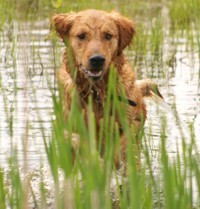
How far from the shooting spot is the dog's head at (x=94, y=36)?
6223mm

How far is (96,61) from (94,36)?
1.14ft

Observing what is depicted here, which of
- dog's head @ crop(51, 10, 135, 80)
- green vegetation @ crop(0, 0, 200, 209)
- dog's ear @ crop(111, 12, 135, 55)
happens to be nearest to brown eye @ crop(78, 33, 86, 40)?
dog's head @ crop(51, 10, 135, 80)

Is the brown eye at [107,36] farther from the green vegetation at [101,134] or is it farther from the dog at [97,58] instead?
the green vegetation at [101,134]

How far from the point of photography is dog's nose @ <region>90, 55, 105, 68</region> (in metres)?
6.18

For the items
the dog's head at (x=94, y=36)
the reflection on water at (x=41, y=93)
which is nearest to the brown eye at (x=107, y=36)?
the dog's head at (x=94, y=36)

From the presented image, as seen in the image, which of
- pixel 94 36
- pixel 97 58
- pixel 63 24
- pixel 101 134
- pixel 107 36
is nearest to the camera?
pixel 101 134

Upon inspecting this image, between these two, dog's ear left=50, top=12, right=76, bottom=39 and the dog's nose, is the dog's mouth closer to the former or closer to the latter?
the dog's nose

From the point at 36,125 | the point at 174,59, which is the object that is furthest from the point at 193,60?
the point at 36,125

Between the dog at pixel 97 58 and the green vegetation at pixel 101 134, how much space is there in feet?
0.82

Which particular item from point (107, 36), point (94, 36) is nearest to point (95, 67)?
point (94, 36)

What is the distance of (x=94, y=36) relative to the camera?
21.2 ft

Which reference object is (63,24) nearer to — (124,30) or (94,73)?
(124,30)

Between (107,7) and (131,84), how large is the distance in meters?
5.34

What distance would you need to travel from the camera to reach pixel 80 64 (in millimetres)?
6363
